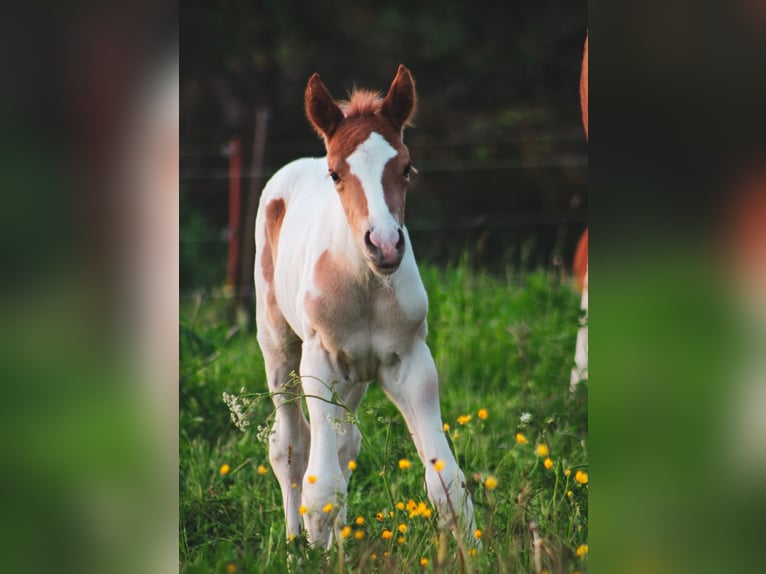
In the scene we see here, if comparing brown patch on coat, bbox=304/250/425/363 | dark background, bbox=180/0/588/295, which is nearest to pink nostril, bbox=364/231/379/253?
brown patch on coat, bbox=304/250/425/363

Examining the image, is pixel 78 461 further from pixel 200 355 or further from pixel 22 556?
pixel 200 355

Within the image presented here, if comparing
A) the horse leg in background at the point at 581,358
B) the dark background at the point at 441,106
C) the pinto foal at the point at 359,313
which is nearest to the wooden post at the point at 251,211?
the dark background at the point at 441,106

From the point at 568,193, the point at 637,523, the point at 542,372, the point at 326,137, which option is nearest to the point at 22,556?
the point at 637,523

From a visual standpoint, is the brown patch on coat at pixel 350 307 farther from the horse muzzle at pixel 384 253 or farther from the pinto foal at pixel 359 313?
the horse muzzle at pixel 384 253

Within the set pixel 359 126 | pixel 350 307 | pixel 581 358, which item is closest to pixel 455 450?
pixel 350 307

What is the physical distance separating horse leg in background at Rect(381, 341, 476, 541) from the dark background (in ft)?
13.7

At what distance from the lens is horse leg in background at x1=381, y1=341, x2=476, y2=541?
255cm

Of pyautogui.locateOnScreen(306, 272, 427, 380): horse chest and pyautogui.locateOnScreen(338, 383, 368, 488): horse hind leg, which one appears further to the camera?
pyautogui.locateOnScreen(338, 383, 368, 488): horse hind leg

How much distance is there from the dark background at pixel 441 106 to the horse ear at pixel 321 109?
4.23m

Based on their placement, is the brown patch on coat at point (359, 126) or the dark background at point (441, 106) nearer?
the brown patch on coat at point (359, 126)

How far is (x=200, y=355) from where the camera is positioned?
4.13m

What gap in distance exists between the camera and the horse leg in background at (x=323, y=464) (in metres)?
2.58

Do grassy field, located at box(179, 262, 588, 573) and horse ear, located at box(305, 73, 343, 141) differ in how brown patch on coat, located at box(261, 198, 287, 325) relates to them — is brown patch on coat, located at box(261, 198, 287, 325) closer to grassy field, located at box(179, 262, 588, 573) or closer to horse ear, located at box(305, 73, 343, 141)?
grassy field, located at box(179, 262, 588, 573)

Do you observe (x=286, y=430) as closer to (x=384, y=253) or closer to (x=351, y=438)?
(x=351, y=438)
